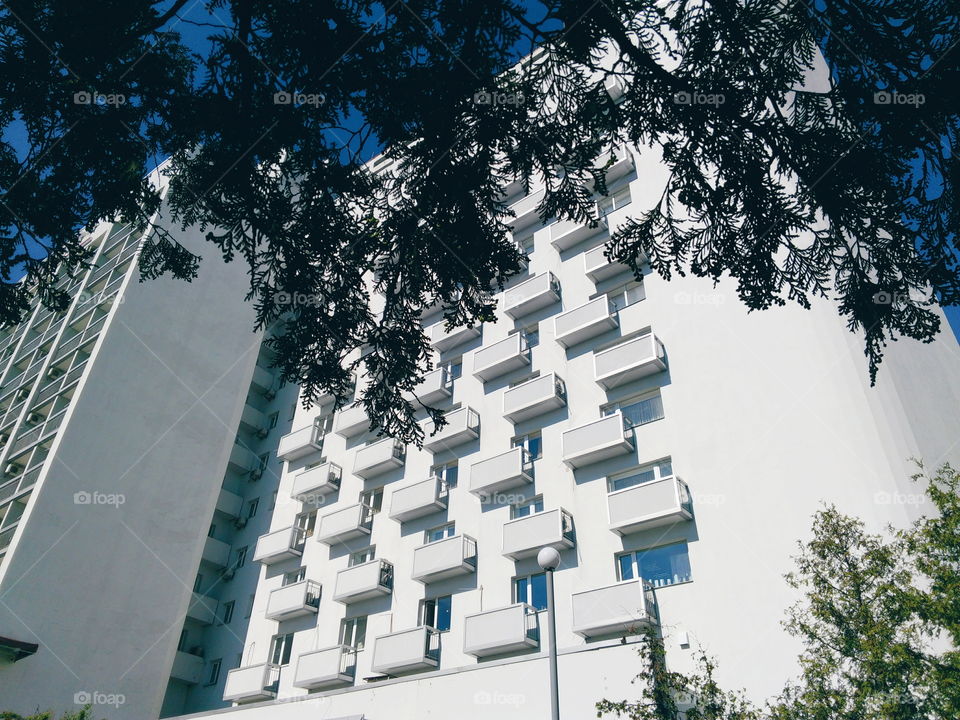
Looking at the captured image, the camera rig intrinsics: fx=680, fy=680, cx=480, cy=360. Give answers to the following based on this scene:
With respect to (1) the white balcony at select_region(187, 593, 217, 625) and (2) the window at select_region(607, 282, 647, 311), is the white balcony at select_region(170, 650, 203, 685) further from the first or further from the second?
(2) the window at select_region(607, 282, 647, 311)

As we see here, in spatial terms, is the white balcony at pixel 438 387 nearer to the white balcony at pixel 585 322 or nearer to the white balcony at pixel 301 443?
the white balcony at pixel 585 322

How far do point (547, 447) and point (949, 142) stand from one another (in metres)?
17.6

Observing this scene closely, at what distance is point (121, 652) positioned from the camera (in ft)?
89.1

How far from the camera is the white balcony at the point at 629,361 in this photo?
20.7 metres

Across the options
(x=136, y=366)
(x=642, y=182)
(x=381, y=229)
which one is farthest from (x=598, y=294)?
(x=136, y=366)

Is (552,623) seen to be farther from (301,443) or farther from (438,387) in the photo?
(301,443)

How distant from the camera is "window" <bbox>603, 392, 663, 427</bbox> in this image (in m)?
20.6

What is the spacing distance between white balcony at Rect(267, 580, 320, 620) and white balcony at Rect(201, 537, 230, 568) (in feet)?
21.6

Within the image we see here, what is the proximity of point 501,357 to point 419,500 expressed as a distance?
590 cm

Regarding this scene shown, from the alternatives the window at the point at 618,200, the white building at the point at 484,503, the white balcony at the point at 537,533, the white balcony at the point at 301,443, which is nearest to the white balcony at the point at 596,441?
the white building at the point at 484,503

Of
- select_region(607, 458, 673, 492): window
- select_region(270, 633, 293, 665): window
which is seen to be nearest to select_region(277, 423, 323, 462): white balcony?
select_region(270, 633, 293, 665): window

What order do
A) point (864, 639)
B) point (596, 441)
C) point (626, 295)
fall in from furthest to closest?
point (626, 295)
point (596, 441)
point (864, 639)

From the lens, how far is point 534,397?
74.7 ft

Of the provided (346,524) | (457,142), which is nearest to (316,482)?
(346,524)
